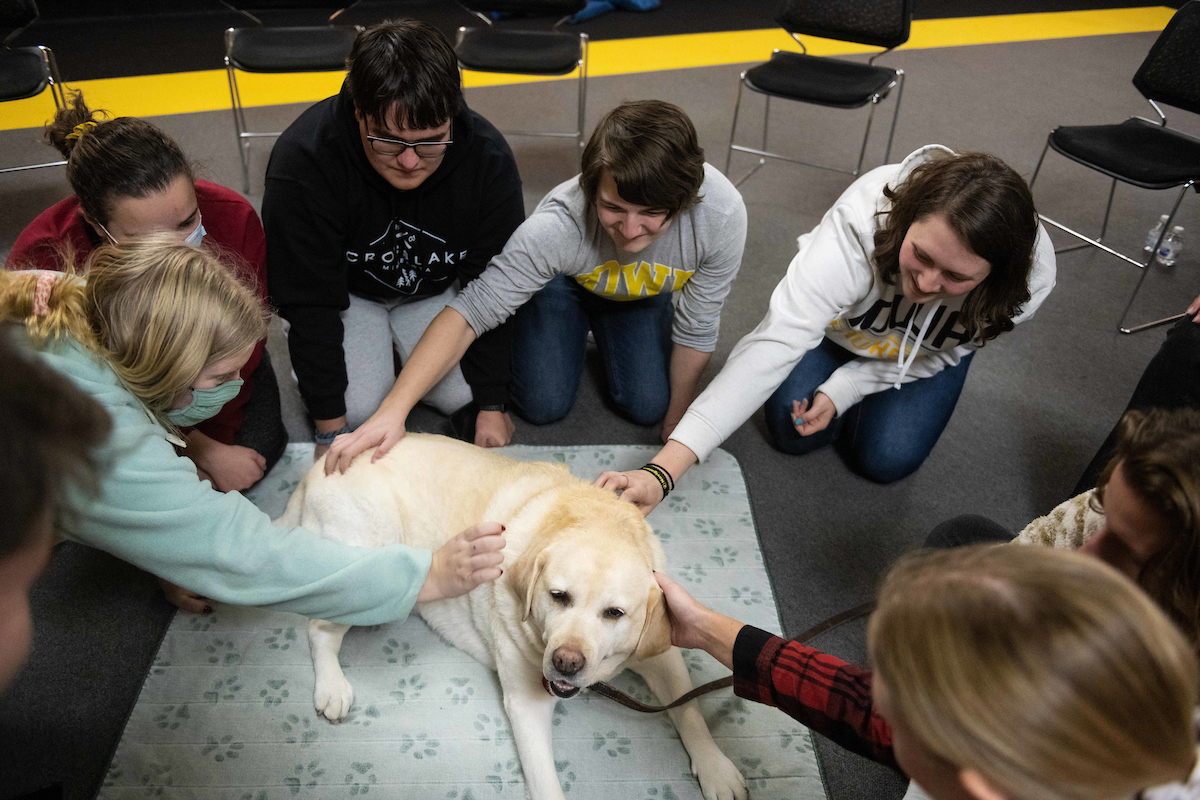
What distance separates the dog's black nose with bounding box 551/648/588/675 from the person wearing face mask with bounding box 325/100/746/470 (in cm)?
85

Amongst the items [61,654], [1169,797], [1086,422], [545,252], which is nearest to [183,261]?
[545,252]

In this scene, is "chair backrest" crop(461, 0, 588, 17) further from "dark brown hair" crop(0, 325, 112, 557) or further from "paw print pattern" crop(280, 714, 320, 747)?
"dark brown hair" crop(0, 325, 112, 557)

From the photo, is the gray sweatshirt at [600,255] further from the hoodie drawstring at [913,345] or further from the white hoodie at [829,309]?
the hoodie drawstring at [913,345]

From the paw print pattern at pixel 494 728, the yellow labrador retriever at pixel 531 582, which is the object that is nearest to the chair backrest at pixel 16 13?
the yellow labrador retriever at pixel 531 582

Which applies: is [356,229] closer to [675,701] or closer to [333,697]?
[333,697]

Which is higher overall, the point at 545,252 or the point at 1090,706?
the point at 1090,706

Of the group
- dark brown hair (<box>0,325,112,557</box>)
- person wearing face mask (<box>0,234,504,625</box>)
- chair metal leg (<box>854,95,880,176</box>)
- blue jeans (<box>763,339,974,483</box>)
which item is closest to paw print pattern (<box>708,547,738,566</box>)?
blue jeans (<box>763,339,974,483</box>)

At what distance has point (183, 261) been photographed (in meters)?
1.56

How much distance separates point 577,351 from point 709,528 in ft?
2.94

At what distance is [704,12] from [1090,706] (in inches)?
314

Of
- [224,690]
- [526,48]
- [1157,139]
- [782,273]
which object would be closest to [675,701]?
[224,690]

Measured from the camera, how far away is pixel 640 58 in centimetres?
648

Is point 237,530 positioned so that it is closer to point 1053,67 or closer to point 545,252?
point 545,252

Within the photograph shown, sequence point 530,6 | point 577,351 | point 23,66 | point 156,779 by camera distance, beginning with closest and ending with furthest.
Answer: point 156,779 → point 577,351 → point 23,66 → point 530,6
